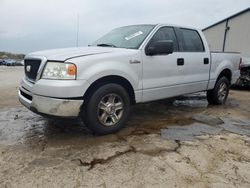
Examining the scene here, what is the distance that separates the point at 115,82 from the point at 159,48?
0.95 meters

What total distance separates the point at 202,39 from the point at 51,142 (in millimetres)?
4017

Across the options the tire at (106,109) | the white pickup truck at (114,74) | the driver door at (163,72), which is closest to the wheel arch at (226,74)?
the white pickup truck at (114,74)

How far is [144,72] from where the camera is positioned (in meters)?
4.41

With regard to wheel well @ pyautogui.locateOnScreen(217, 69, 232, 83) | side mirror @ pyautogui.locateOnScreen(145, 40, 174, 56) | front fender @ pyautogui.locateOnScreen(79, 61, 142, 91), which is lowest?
wheel well @ pyautogui.locateOnScreen(217, 69, 232, 83)

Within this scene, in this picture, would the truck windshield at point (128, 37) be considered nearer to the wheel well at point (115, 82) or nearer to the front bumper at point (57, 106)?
the wheel well at point (115, 82)

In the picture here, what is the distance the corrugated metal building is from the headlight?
12884 millimetres

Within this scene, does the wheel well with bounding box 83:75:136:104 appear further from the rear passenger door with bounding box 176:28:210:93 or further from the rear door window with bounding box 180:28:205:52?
the rear door window with bounding box 180:28:205:52

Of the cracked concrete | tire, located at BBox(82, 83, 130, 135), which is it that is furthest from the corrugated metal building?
tire, located at BBox(82, 83, 130, 135)

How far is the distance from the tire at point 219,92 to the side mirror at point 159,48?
2.54 m

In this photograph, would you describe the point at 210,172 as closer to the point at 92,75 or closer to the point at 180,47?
the point at 92,75

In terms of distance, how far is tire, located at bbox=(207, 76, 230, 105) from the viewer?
644cm

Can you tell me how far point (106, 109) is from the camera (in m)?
4.00

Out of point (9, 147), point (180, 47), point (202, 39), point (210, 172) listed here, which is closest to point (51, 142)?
point (9, 147)

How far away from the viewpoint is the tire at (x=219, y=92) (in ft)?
21.1
